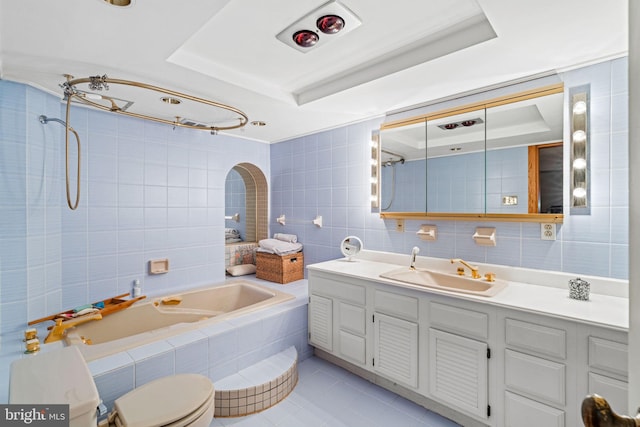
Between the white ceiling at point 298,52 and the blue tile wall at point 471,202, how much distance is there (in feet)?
1.31

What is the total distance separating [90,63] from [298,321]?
7.43 feet

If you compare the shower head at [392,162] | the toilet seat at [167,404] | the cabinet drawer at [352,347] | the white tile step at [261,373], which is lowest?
the white tile step at [261,373]

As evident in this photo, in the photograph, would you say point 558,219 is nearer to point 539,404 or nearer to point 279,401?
point 539,404

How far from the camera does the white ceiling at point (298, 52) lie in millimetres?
1334

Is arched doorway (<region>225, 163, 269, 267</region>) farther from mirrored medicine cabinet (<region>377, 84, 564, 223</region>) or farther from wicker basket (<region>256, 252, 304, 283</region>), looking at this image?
mirrored medicine cabinet (<region>377, 84, 564, 223</region>)

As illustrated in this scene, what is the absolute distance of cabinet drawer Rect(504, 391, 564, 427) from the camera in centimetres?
148

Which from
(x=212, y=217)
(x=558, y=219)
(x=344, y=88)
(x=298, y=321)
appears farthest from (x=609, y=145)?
(x=212, y=217)

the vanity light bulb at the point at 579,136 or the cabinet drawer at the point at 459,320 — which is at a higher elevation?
the vanity light bulb at the point at 579,136

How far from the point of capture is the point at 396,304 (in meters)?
2.06

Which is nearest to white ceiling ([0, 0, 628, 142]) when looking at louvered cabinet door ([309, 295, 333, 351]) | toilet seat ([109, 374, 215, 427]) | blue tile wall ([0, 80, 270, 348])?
blue tile wall ([0, 80, 270, 348])

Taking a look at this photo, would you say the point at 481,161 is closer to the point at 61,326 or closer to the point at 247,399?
the point at 247,399

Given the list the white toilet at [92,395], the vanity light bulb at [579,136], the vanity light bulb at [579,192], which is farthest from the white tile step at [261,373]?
the vanity light bulb at [579,136]

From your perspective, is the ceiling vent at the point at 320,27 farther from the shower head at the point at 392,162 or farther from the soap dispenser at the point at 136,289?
the soap dispenser at the point at 136,289

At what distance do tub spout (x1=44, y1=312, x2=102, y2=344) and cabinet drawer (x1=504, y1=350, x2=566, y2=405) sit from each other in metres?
2.71
